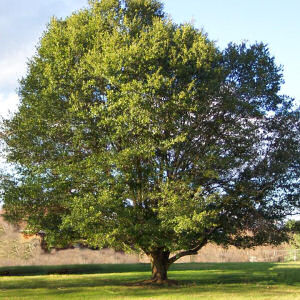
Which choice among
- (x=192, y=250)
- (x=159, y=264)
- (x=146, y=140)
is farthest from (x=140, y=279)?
(x=146, y=140)

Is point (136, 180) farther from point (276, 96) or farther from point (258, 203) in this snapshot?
point (276, 96)

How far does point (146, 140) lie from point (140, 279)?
50.0 ft

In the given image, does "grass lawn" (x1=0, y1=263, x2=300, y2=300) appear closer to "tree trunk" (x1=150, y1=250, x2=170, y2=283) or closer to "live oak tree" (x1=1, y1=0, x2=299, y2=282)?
"tree trunk" (x1=150, y1=250, x2=170, y2=283)

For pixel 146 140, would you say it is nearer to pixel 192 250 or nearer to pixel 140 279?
pixel 192 250

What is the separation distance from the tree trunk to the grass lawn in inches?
52.0

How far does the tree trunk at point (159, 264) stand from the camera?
28828 mm

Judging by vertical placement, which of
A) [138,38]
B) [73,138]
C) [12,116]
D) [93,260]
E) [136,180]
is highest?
[138,38]

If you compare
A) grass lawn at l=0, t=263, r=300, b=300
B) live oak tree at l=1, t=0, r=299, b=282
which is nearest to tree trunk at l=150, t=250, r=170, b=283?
live oak tree at l=1, t=0, r=299, b=282

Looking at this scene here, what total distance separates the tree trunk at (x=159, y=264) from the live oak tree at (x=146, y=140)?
127 mm

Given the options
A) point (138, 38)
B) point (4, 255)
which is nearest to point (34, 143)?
point (138, 38)

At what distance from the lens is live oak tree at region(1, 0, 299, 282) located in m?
24.2

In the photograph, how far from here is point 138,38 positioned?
25234 mm

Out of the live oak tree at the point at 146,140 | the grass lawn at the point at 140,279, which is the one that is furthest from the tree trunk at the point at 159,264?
the grass lawn at the point at 140,279

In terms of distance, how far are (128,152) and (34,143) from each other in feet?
21.2
